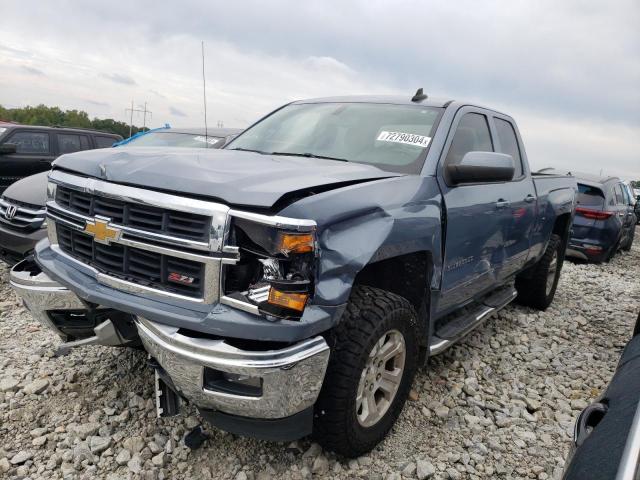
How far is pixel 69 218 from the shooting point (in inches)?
94.0

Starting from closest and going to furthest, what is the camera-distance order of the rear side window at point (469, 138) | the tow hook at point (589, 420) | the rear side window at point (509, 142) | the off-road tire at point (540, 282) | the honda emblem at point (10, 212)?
1. the tow hook at point (589, 420)
2. the rear side window at point (469, 138)
3. the rear side window at point (509, 142)
4. the honda emblem at point (10, 212)
5. the off-road tire at point (540, 282)

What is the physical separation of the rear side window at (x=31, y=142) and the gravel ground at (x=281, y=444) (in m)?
5.30

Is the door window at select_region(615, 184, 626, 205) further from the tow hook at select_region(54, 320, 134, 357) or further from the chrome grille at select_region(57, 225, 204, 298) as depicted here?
the tow hook at select_region(54, 320, 134, 357)

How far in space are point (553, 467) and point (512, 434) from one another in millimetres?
311

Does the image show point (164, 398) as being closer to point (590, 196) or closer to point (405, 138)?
point (405, 138)

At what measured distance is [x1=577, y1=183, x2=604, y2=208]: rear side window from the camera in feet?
28.8

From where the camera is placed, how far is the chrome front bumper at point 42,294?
2.30 meters

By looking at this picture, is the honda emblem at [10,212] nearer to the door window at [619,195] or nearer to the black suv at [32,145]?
the black suv at [32,145]

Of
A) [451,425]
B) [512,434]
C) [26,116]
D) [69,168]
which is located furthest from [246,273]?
[26,116]

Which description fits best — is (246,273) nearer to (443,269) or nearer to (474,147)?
(443,269)

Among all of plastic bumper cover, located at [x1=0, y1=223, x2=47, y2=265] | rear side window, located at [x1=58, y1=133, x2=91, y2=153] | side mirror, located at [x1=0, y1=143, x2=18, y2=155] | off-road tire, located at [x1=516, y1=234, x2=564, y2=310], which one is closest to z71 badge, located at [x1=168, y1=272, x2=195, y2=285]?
plastic bumper cover, located at [x1=0, y1=223, x2=47, y2=265]

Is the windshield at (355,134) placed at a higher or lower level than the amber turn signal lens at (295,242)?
higher

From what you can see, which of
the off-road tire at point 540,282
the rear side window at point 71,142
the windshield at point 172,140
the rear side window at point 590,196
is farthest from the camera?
the rear side window at point 71,142

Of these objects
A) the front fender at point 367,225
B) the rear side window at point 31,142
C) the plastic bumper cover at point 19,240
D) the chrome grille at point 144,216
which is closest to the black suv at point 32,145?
the rear side window at point 31,142
